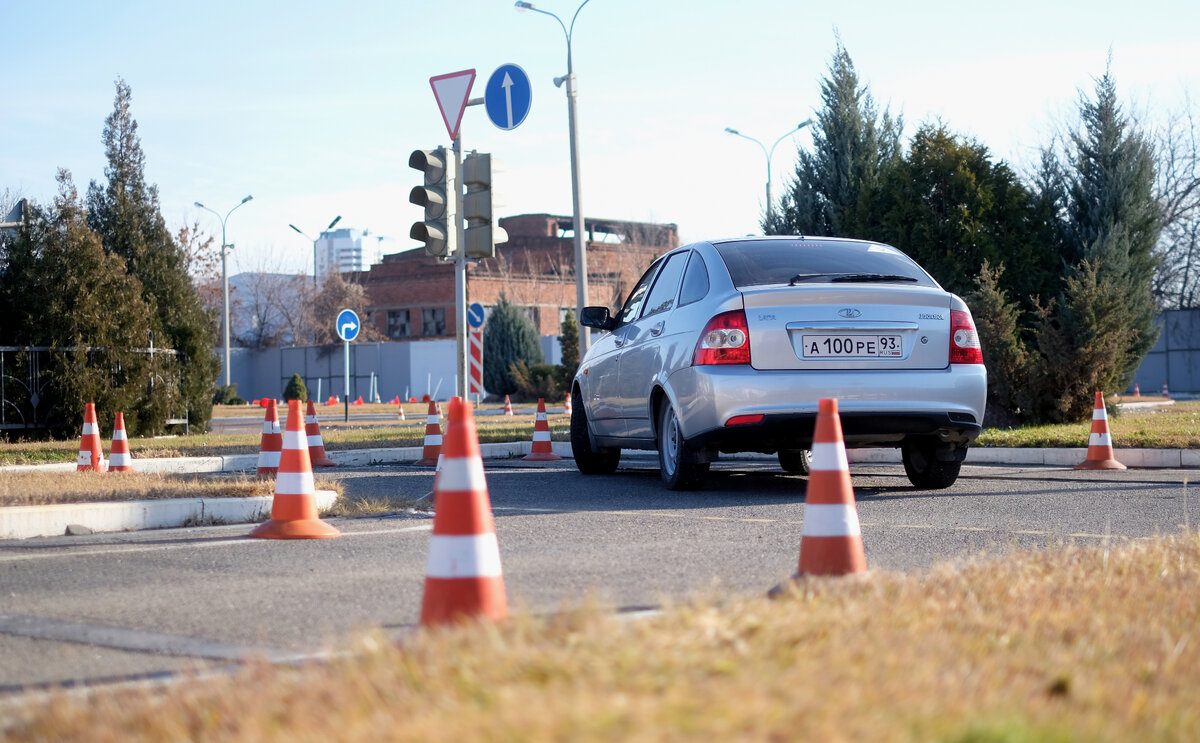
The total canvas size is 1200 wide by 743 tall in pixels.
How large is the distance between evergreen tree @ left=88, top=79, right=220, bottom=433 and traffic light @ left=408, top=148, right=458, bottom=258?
10237 mm

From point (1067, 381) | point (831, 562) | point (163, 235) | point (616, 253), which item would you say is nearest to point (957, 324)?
point (831, 562)

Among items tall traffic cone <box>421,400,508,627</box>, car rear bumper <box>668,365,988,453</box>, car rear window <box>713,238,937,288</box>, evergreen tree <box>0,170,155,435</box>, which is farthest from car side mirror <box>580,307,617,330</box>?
evergreen tree <box>0,170,155,435</box>

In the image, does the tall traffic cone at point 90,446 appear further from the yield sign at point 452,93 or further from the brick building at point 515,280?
the brick building at point 515,280

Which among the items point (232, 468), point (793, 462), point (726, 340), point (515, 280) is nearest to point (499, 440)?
point (232, 468)

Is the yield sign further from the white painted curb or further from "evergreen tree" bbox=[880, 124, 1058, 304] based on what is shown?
"evergreen tree" bbox=[880, 124, 1058, 304]

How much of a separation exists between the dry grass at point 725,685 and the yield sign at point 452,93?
794 cm

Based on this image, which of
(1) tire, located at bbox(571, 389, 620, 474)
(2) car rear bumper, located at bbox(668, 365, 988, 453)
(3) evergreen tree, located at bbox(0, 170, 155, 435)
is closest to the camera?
(2) car rear bumper, located at bbox(668, 365, 988, 453)

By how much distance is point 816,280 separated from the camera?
866 centimetres

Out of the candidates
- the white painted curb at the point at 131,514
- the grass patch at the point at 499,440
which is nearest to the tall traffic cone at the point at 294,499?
the white painted curb at the point at 131,514

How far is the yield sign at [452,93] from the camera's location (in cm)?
1106

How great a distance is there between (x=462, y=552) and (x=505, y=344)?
43.8 m

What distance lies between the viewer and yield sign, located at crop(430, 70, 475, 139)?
11062mm

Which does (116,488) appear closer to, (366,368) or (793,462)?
(793,462)

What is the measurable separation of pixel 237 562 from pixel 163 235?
1702cm
